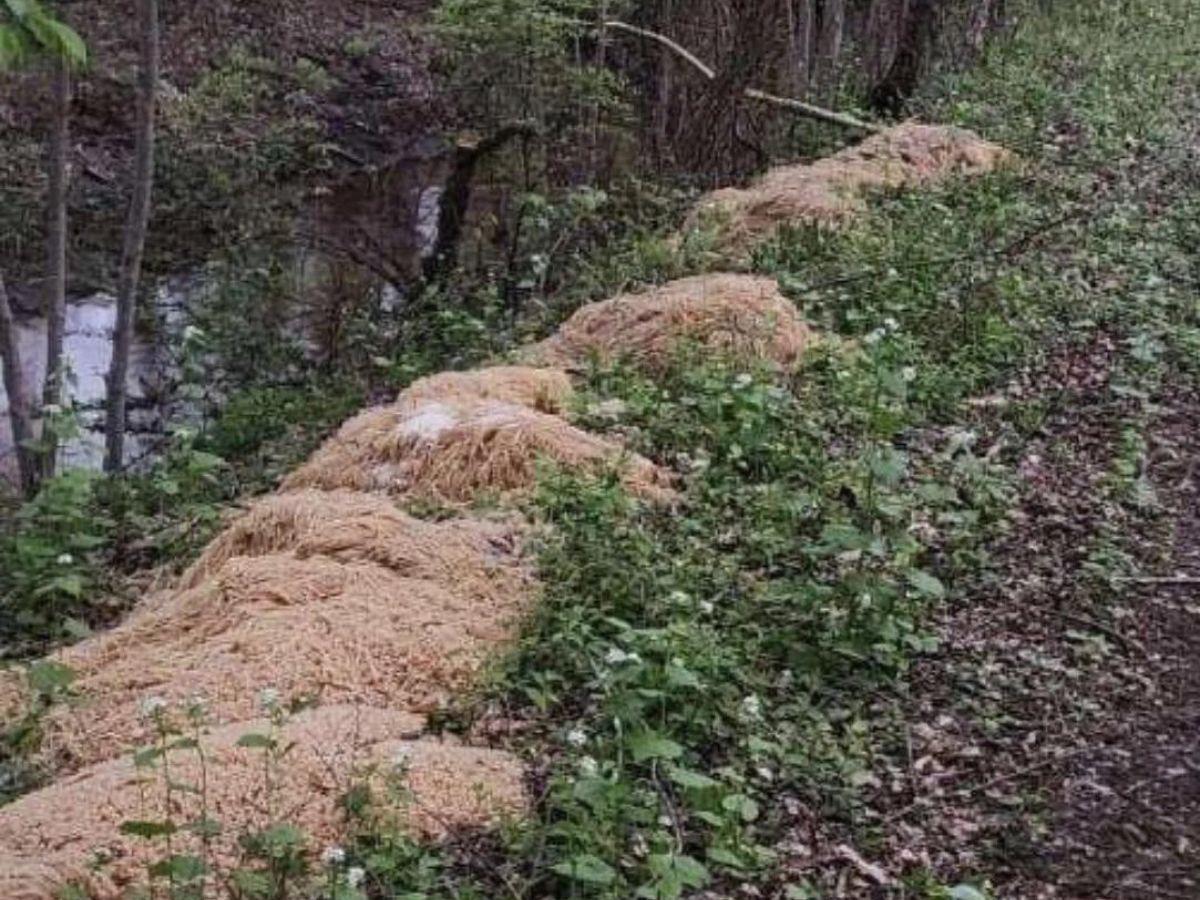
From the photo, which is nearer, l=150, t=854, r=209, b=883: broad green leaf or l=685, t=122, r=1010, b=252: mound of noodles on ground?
l=150, t=854, r=209, b=883: broad green leaf

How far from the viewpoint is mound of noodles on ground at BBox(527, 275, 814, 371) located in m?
6.68

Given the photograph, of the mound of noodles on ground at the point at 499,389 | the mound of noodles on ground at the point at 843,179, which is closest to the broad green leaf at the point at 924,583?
the mound of noodles on ground at the point at 499,389

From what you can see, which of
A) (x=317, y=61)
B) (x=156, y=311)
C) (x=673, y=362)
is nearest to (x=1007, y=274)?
(x=673, y=362)

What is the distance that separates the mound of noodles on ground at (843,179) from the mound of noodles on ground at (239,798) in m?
5.22

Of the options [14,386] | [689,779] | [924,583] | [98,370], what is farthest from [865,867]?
[98,370]

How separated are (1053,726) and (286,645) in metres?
2.34

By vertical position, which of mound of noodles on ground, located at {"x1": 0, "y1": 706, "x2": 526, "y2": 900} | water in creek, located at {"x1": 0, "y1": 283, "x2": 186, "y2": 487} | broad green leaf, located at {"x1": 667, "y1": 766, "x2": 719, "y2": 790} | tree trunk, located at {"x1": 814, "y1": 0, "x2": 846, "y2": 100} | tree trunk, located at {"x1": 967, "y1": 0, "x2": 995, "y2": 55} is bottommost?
water in creek, located at {"x1": 0, "y1": 283, "x2": 186, "y2": 487}

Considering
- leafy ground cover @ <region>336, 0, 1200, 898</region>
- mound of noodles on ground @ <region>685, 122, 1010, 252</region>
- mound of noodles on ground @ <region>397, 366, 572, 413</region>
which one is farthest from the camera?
mound of noodles on ground @ <region>685, 122, 1010, 252</region>

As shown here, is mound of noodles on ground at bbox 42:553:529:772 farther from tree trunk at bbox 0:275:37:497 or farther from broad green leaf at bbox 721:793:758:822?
tree trunk at bbox 0:275:37:497

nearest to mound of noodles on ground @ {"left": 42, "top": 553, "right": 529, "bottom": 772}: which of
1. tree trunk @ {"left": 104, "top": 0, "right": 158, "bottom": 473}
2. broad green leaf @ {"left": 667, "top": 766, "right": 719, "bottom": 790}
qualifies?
broad green leaf @ {"left": 667, "top": 766, "right": 719, "bottom": 790}

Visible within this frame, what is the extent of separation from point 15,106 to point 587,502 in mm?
14186

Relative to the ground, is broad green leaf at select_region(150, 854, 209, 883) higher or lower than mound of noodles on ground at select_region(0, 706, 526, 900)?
higher

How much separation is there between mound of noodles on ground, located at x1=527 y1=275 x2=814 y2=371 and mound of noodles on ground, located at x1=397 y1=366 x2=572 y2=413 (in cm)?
49

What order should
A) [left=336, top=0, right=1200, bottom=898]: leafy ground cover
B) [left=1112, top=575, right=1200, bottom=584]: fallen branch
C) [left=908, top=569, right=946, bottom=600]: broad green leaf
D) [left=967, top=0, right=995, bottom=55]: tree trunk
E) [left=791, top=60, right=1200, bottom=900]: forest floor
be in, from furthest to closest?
[left=967, top=0, right=995, bottom=55]: tree trunk → [left=1112, top=575, right=1200, bottom=584]: fallen branch → [left=908, top=569, right=946, bottom=600]: broad green leaf → [left=791, top=60, right=1200, bottom=900]: forest floor → [left=336, top=0, right=1200, bottom=898]: leafy ground cover
